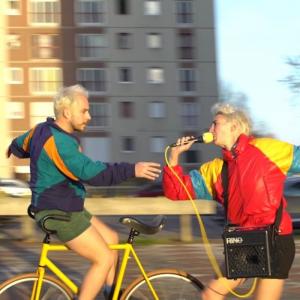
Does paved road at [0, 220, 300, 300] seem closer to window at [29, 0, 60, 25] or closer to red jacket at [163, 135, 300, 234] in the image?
red jacket at [163, 135, 300, 234]

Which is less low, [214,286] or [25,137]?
[25,137]

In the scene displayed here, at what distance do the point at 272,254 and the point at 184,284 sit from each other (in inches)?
34.4

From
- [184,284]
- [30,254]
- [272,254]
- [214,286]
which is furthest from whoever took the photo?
[30,254]

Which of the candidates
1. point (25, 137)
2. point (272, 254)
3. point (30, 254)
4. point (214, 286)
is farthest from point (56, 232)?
point (30, 254)

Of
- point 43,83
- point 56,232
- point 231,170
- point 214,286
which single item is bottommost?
point 214,286

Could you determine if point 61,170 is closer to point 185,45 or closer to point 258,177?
point 258,177

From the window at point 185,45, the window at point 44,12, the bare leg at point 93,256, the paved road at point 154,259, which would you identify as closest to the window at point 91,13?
the window at point 44,12

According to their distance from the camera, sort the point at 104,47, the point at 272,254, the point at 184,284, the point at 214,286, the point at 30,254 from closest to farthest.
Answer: the point at 272,254 → the point at 214,286 → the point at 184,284 → the point at 30,254 → the point at 104,47

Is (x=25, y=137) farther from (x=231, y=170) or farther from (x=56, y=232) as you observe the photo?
(x=231, y=170)

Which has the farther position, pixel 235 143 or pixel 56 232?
pixel 56 232

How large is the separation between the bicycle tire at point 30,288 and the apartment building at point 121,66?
1878 inches

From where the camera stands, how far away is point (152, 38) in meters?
53.3

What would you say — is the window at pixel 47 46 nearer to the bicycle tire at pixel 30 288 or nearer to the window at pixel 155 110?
the window at pixel 155 110

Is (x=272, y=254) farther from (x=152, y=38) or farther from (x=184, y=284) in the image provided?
(x=152, y=38)
